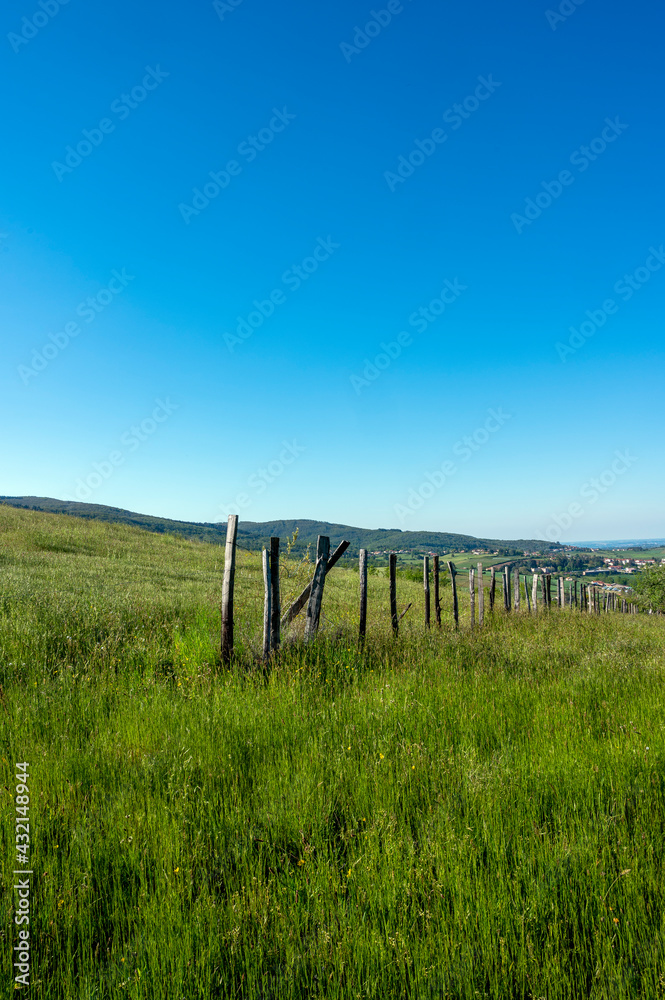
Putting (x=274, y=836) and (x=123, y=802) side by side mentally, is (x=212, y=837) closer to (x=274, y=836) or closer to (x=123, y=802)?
(x=274, y=836)

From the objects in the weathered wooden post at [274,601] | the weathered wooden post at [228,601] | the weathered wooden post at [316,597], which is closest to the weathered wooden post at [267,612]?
the weathered wooden post at [274,601]

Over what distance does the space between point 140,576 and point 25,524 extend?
57.6 feet

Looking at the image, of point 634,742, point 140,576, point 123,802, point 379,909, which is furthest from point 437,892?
point 140,576

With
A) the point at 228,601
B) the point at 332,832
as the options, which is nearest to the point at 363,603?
the point at 228,601

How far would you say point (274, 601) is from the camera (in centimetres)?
797

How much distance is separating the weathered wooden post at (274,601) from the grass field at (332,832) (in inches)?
40.3

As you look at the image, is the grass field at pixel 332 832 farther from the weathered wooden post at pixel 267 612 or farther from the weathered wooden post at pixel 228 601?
the weathered wooden post at pixel 267 612

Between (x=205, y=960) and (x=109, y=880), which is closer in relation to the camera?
(x=205, y=960)

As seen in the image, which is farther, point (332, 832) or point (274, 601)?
point (274, 601)

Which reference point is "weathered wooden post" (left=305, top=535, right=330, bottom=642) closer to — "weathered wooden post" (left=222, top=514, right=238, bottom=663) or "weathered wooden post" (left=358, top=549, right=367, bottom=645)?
"weathered wooden post" (left=358, top=549, right=367, bottom=645)

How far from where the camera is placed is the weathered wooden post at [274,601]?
26.0 ft

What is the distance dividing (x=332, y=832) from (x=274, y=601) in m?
4.74

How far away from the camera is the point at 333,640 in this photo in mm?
8938

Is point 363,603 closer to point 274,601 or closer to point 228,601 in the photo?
point 274,601
